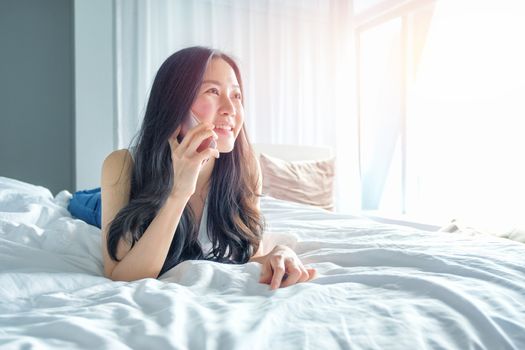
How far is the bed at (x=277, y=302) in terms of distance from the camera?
48cm

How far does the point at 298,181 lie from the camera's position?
2.72 m

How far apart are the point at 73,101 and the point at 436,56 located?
10.3 feet

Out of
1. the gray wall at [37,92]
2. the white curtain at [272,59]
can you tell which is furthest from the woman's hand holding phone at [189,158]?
the gray wall at [37,92]

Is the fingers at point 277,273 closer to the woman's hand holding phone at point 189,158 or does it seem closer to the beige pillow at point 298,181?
the woman's hand holding phone at point 189,158

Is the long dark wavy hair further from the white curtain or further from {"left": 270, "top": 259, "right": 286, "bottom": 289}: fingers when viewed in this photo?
the white curtain

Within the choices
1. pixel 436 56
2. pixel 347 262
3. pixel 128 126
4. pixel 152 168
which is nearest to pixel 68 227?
pixel 152 168

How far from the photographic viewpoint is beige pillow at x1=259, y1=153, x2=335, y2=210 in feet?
8.75

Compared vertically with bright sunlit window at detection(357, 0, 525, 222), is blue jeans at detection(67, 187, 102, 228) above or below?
below

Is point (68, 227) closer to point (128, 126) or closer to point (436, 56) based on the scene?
point (128, 126)

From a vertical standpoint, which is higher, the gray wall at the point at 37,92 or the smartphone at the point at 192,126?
the gray wall at the point at 37,92

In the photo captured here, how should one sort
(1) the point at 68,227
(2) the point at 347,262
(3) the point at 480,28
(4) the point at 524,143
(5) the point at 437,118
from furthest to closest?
(5) the point at 437,118 < (3) the point at 480,28 < (4) the point at 524,143 < (1) the point at 68,227 < (2) the point at 347,262

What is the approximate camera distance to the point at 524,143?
2.73 m

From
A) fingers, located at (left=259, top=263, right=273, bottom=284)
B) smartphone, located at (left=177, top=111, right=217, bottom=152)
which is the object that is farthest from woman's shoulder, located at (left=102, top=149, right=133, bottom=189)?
fingers, located at (left=259, top=263, right=273, bottom=284)

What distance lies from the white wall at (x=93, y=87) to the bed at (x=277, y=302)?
2218 millimetres
